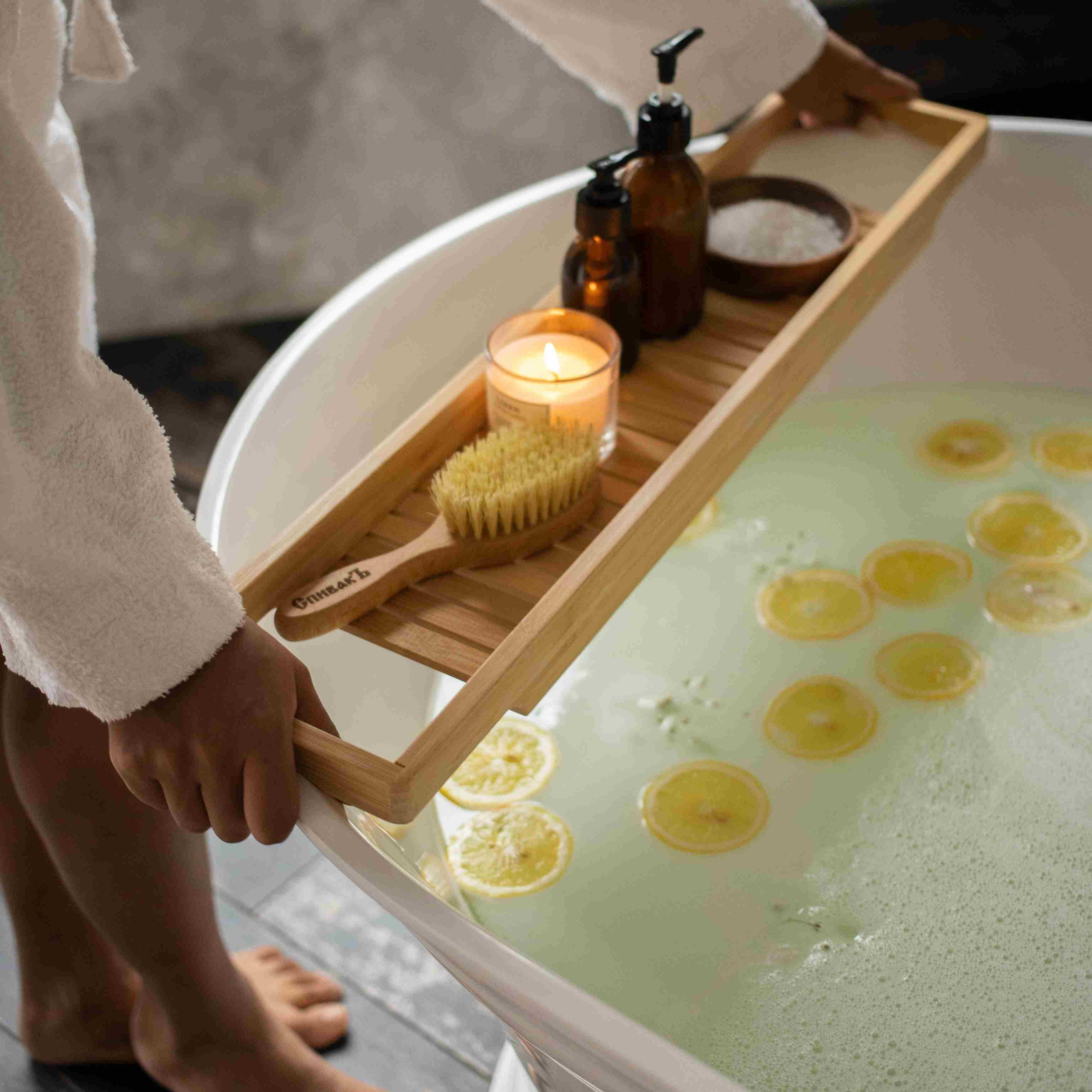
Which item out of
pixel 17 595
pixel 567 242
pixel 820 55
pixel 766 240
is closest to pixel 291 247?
pixel 567 242

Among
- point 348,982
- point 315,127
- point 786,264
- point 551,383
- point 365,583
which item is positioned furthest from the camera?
point 315,127

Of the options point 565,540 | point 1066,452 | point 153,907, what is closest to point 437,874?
point 153,907

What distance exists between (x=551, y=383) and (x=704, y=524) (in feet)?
2.00

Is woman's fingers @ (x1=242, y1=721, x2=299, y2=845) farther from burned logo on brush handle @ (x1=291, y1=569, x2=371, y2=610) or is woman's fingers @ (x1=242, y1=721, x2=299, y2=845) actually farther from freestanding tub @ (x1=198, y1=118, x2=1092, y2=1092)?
burned logo on brush handle @ (x1=291, y1=569, x2=371, y2=610)

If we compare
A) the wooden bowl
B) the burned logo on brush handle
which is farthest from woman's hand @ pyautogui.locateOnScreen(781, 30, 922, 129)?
the burned logo on brush handle

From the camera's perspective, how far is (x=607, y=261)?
112 centimetres

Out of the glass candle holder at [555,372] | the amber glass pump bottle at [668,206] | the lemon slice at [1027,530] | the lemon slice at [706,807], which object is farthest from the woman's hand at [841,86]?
the lemon slice at [706,807]

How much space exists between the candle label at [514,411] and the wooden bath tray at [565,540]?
4 centimetres

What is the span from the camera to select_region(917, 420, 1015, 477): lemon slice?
65.1 inches

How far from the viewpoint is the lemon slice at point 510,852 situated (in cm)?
121

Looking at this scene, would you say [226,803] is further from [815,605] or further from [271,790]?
[815,605]

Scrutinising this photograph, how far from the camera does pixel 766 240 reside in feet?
4.29

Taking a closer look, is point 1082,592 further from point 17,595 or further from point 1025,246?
point 17,595

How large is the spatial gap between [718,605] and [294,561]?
667mm
